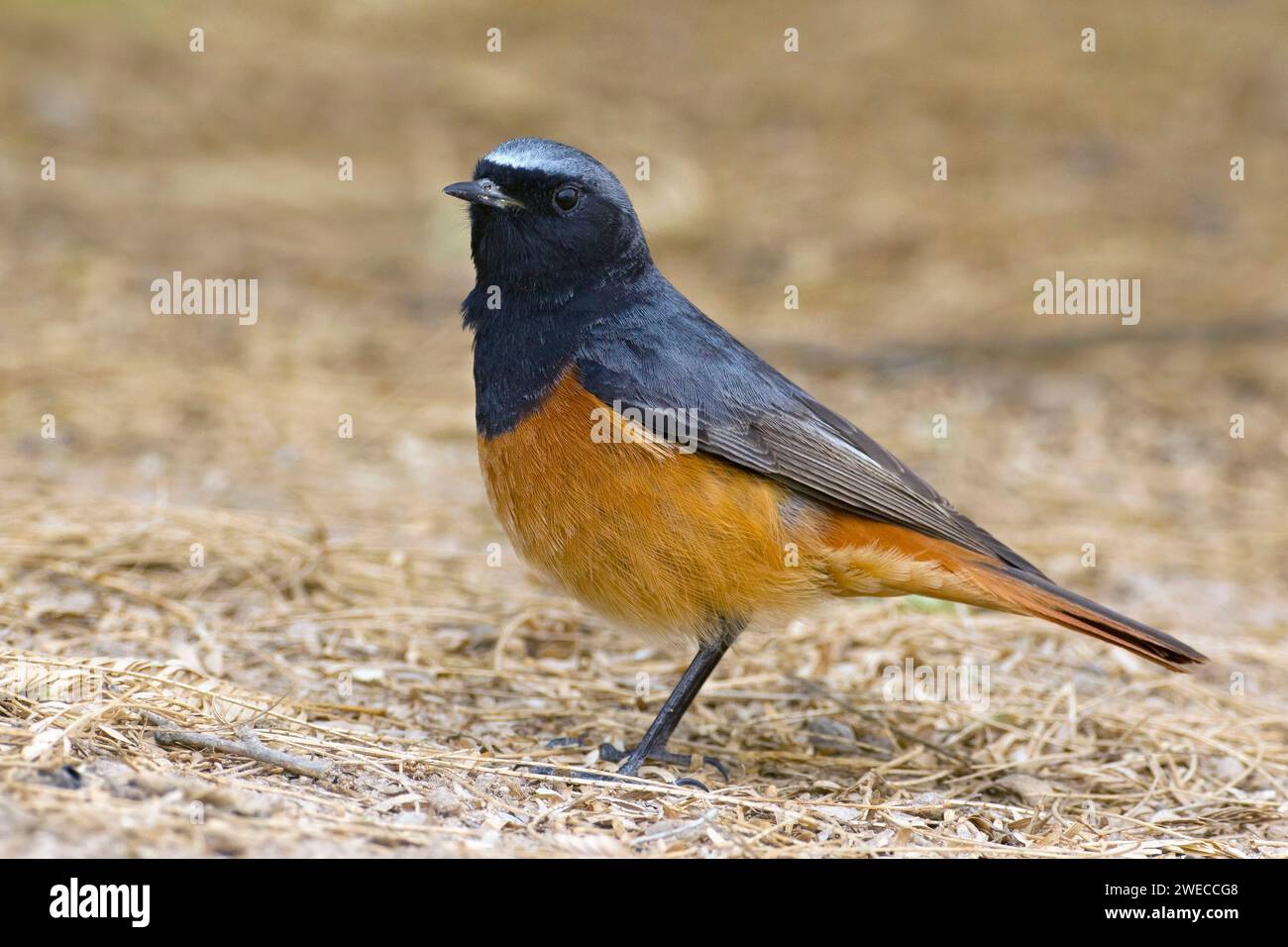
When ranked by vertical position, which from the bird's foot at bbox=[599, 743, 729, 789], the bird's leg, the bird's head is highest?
the bird's head

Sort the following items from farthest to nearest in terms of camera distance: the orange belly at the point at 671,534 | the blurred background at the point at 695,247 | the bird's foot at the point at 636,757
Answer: the blurred background at the point at 695,247 < the bird's foot at the point at 636,757 < the orange belly at the point at 671,534

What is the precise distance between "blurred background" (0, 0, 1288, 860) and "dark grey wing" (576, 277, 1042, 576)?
0.95 meters

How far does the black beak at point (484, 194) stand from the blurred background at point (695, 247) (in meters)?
0.49

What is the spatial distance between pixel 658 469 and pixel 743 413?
44cm

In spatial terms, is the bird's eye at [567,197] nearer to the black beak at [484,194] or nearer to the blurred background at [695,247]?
the black beak at [484,194]

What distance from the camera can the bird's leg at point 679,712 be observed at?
490cm

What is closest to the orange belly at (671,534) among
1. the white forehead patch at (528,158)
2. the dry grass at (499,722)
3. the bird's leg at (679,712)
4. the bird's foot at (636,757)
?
the bird's leg at (679,712)

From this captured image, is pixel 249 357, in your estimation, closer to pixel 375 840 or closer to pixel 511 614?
pixel 511 614

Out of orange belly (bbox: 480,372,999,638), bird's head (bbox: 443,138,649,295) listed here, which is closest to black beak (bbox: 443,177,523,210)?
bird's head (bbox: 443,138,649,295)

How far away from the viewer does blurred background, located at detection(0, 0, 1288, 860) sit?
7.45 m

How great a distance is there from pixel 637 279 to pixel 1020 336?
5176mm

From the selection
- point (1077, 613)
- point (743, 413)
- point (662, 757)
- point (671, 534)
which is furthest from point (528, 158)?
point (1077, 613)

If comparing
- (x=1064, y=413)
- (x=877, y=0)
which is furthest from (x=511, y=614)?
(x=877, y=0)

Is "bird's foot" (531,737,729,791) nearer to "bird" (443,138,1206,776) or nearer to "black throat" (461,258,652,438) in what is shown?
"bird" (443,138,1206,776)
